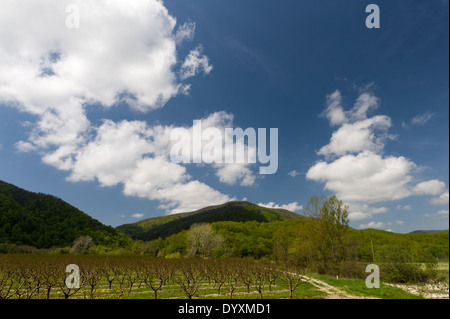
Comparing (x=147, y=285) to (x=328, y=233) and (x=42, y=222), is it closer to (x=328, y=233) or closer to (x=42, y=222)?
(x=328, y=233)

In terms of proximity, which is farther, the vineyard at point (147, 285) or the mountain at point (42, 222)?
the mountain at point (42, 222)

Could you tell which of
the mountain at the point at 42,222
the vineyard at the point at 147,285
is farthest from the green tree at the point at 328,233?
the mountain at the point at 42,222

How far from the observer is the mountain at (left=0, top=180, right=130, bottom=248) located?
8594cm

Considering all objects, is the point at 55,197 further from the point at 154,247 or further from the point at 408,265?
the point at 408,265

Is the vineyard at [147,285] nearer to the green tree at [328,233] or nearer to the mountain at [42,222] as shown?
the green tree at [328,233]

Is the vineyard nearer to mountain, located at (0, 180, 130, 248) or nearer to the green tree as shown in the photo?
the green tree

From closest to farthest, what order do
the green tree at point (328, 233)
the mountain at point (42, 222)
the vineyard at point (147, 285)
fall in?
the vineyard at point (147, 285), the green tree at point (328, 233), the mountain at point (42, 222)

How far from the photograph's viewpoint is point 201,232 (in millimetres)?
69562

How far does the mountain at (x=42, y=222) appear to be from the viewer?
85.9 meters

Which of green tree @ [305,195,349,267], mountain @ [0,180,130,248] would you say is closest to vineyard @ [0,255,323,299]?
green tree @ [305,195,349,267]

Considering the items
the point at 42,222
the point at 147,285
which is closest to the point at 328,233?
the point at 147,285

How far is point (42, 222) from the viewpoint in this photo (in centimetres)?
9612
